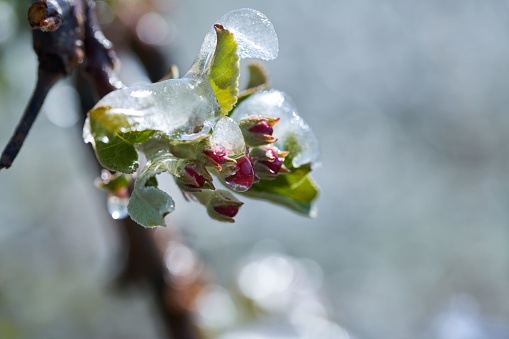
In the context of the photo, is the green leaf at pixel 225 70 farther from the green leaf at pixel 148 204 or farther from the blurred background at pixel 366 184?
the blurred background at pixel 366 184

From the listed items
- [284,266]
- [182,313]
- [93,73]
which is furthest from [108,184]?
[284,266]

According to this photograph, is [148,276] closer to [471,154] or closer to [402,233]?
[402,233]

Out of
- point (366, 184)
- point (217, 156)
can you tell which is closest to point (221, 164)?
point (217, 156)

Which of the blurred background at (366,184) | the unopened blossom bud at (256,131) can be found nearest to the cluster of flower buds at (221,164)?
the unopened blossom bud at (256,131)

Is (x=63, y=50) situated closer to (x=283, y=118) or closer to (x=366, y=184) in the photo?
(x=283, y=118)

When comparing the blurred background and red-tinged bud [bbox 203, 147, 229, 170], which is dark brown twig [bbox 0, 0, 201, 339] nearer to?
red-tinged bud [bbox 203, 147, 229, 170]

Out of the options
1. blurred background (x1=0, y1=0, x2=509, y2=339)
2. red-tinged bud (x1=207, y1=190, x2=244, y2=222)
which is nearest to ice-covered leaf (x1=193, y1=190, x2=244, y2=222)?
red-tinged bud (x1=207, y1=190, x2=244, y2=222)
